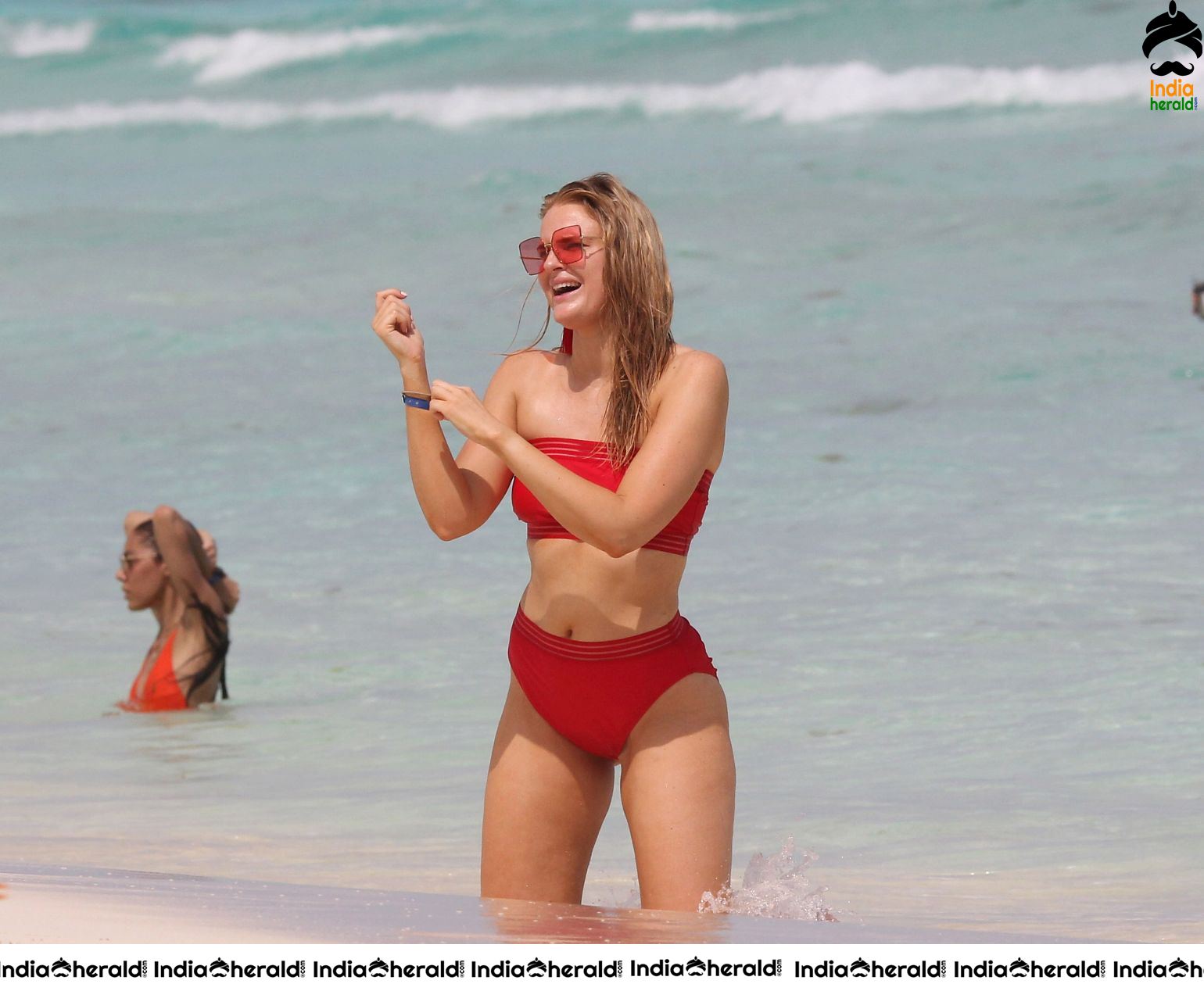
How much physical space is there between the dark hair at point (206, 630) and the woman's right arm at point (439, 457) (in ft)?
15.5

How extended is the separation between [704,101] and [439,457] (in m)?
30.7

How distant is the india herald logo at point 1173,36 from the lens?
29.7 meters

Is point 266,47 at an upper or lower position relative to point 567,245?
upper

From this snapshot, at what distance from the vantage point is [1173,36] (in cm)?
3191

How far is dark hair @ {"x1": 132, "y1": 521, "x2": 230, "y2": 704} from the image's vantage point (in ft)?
26.9

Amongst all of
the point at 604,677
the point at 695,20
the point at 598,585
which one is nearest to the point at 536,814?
the point at 604,677

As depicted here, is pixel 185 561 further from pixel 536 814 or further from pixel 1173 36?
pixel 1173 36

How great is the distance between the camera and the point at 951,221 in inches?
860

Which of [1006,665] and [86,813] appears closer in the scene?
[86,813]

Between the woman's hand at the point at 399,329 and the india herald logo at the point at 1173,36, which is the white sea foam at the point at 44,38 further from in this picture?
the woman's hand at the point at 399,329

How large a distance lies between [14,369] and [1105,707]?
1245 centimetres

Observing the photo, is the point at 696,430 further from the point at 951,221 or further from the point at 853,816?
the point at 951,221

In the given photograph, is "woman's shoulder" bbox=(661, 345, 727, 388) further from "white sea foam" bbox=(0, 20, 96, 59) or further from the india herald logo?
"white sea foam" bbox=(0, 20, 96, 59)
